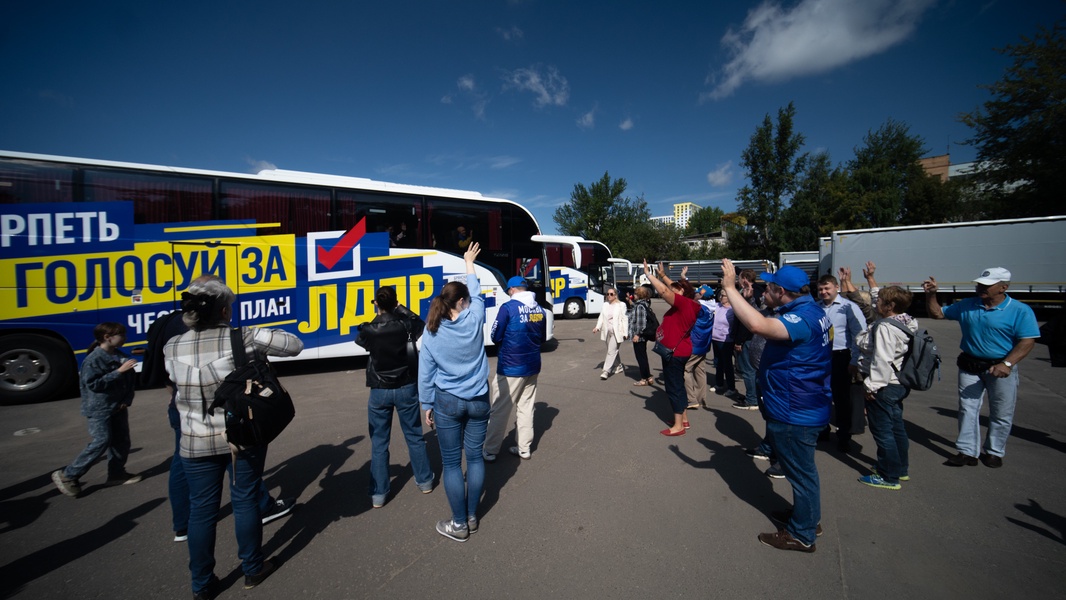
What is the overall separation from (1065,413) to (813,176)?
39.1 m

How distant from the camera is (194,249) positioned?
725cm

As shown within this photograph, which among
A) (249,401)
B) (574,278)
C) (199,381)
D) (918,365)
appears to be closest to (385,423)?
(249,401)

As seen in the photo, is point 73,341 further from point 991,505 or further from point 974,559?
point 991,505

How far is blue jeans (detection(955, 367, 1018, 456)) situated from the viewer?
13.7 ft

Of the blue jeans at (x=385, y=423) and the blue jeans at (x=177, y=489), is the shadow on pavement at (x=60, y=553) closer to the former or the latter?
the blue jeans at (x=177, y=489)

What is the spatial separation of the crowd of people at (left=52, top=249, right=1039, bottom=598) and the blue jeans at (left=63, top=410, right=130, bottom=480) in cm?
1

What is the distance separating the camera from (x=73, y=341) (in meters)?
6.67

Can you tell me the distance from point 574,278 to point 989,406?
51.4 ft

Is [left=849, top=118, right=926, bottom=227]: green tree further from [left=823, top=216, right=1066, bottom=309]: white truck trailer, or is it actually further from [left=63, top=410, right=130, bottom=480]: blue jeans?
[left=63, top=410, right=130, bottom=480]: blue jeans

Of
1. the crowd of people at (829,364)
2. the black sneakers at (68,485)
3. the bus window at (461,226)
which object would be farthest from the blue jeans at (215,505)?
the bus window at (461,226)

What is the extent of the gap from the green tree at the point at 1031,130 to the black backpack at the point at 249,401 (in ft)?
110

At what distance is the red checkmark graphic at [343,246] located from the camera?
8320 mm

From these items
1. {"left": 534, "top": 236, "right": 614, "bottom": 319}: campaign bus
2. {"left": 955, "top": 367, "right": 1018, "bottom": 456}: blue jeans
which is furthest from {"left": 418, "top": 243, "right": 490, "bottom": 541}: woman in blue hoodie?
{"left": 534, "top": 236, "right": 614, "bottom": 319}: campaign bus

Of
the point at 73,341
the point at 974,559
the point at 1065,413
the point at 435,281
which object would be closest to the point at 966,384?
the point at 974,559
